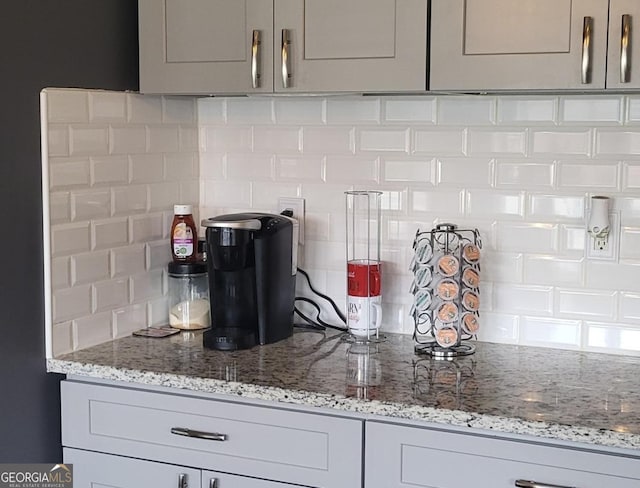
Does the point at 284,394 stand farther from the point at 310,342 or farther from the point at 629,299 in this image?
the point at 629,299

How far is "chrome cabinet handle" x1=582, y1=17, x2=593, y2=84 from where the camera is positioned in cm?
187

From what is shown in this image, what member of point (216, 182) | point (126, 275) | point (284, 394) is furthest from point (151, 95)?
point (284, 394)

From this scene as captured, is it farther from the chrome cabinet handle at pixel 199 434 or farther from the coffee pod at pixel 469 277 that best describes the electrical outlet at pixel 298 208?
the chrome cabinet handle at pixel 199 434

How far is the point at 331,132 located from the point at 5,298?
1.01 meters

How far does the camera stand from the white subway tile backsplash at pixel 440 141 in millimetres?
2342

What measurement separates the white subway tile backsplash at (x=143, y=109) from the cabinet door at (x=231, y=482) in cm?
100

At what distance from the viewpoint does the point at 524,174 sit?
229 cm

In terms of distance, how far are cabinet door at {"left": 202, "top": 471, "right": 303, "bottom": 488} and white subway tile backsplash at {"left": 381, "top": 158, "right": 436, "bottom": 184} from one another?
3.02 ft

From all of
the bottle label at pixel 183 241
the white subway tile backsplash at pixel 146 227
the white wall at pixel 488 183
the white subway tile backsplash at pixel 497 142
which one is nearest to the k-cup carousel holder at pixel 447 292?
the white wall at pixel 488 183

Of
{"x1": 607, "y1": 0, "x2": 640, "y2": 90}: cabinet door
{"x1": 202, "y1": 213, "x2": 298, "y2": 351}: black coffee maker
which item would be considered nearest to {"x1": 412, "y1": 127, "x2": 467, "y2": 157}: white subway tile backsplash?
{"x1": 202, "y1": 213, "x2": 298, "y2": 351}: black coffee maker

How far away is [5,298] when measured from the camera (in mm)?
2035

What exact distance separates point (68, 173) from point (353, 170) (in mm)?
789

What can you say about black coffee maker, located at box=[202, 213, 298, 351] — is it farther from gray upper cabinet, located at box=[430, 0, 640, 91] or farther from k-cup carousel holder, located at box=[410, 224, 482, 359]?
gray upper cabinet, located at box=[430, 0, 640, 91]

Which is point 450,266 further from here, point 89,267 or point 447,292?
point 89,267
